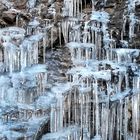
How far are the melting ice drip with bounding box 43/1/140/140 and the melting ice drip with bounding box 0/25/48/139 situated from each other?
0.61 meters

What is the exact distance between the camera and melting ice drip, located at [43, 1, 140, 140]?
46.3ft

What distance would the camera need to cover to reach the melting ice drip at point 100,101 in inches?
555

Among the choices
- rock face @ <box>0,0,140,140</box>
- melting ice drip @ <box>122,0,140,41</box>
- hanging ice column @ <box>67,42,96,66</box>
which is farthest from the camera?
melting ice drip @ <box>122,0,140,41</box>

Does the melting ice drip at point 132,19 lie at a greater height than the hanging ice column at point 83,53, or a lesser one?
greater

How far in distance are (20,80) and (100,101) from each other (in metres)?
2.70

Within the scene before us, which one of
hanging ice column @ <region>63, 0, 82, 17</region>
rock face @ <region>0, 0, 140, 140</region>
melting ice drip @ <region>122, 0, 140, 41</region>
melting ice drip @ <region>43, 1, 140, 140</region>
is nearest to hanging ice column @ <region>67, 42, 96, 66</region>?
rock face @ <region>0, 0, 140, 140</region>

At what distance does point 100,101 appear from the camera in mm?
14367

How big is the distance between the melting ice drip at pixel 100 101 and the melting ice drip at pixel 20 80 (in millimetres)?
614

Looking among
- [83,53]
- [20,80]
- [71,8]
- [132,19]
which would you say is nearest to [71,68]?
[83,53]

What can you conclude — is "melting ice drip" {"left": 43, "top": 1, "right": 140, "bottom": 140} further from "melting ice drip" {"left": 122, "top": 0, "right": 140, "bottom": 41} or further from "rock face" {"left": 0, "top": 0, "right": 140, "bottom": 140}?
"melting ice drip" {"left": 122, "top": 0, "right": 140, "bottom": 41}

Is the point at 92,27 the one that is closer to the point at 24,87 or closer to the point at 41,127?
the point at 24,87

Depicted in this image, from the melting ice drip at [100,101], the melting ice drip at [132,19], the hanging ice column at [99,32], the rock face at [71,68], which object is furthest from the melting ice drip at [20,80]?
the melting ice drip at [132,19]

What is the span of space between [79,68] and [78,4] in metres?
3.96

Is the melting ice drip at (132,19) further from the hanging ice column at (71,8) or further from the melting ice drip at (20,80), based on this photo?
the melting ice drip at (20,80)
